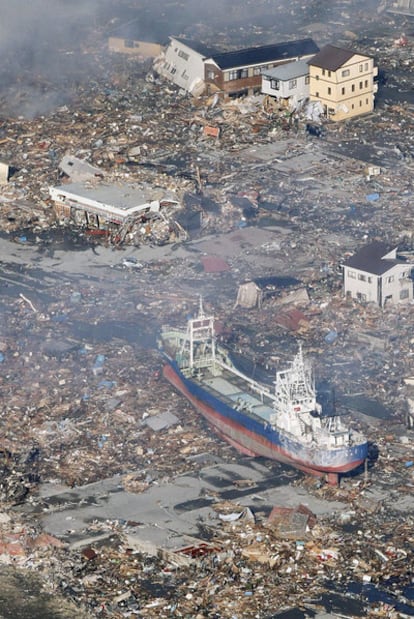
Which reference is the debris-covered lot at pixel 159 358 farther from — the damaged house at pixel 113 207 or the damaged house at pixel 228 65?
the damaged house at pixel 228 65

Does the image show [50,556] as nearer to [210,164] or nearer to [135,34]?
[210,164]

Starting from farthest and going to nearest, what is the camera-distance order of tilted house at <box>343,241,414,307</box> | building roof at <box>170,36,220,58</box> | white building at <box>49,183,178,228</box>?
building roof at <box>170,36,220,58</box>, white building at <box>49,183,178,228</box>, tilted house at <box>343,241,414,307</box>

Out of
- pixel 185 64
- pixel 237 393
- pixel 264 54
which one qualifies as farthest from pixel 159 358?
pixel 185 64

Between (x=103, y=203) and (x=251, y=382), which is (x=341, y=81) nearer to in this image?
(x=103, y=203)

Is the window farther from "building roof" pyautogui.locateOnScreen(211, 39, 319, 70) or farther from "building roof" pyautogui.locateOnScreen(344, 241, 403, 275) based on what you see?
"building roof" pyautogui.locateOnScreen(344, 241, 403, 275)

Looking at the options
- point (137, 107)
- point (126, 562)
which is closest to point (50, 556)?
point (126, 562)

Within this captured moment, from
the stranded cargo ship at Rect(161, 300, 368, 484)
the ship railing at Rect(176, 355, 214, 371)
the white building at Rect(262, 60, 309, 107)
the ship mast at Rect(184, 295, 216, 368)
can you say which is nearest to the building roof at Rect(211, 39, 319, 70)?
the white building at Rect(262, 60, 309, 107)
